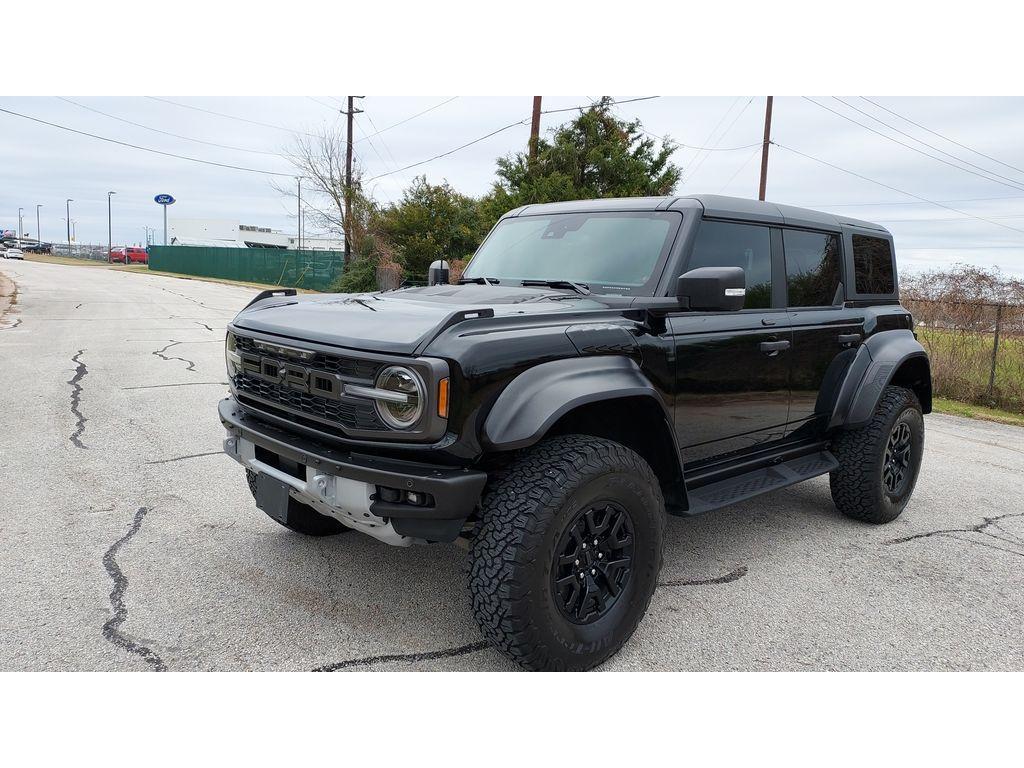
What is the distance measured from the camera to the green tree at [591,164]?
56.7 feet

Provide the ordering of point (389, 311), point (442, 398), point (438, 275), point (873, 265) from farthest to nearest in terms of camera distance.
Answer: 1. point (873, 265)
2. point (438, 275)
3. point (389, 311)
4. point (442, 398)

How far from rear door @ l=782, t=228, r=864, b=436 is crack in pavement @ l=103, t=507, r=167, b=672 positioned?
348cm

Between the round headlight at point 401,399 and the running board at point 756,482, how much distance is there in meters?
1.49

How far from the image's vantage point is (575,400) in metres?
A: 2.90

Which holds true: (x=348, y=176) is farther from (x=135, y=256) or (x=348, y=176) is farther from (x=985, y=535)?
(x=135, y=256)

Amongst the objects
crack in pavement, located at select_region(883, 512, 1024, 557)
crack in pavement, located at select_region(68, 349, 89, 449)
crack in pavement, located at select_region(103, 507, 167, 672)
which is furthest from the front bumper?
crack in pavement, located at select_region(68, 349, 89, 449)

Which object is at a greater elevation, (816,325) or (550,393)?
(816,325)

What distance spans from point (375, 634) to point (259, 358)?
1323 mm

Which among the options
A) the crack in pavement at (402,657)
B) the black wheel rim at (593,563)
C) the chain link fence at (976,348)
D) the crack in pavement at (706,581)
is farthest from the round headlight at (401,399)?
the chain link fence at (976,348)

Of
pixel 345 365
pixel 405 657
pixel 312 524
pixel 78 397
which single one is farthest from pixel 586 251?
pixel 78 397

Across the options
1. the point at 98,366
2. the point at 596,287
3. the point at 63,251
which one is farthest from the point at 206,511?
the point at 63,251

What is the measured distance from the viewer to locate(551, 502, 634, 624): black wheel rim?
2943 mm

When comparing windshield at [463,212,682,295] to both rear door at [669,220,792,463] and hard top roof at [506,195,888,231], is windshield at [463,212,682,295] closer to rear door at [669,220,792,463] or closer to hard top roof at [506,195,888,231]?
hard top roof at [506,195,888,231]

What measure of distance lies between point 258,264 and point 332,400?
4083cm
